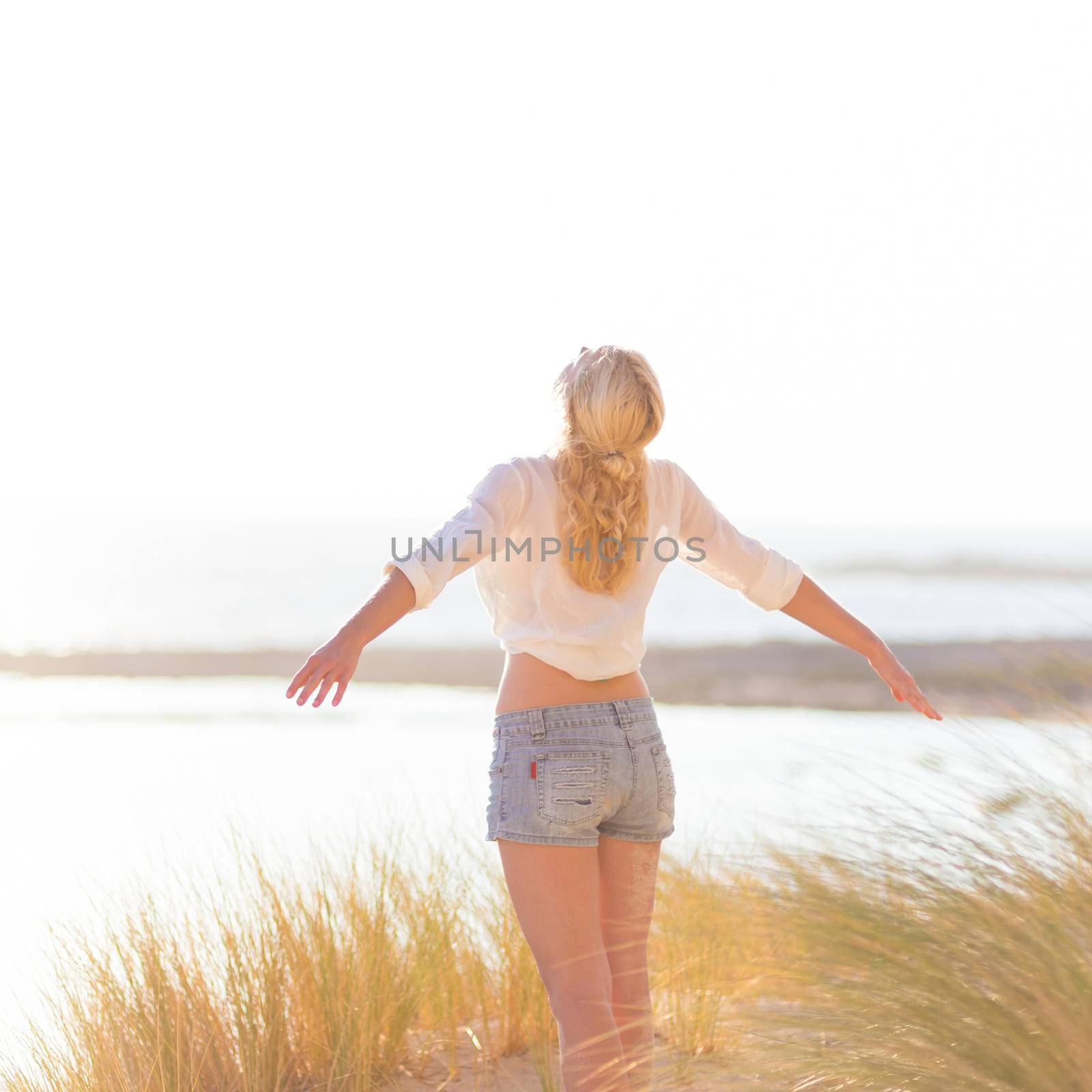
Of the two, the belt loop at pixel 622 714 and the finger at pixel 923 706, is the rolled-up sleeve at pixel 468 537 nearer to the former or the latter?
the belt loop at pixel 622 714

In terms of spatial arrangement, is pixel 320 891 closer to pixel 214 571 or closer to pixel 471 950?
pixel 471 950

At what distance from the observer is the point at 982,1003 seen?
5.87ft

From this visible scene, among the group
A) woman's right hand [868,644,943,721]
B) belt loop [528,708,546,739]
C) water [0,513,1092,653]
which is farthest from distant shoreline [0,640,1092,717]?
belt loop [528,708,546,739]

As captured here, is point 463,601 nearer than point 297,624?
No

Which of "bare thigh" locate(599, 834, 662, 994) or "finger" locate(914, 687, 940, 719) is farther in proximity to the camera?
"finger" locate(914, 687, 940, 719)

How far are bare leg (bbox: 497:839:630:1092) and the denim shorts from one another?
4 cm

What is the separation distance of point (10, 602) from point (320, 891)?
26473 millimetres

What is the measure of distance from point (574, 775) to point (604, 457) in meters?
0.65

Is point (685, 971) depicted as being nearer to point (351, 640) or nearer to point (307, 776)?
point (351, 640)

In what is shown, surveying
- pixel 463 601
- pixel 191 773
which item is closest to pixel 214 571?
pixel 463 601

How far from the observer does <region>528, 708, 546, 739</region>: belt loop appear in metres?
2.35

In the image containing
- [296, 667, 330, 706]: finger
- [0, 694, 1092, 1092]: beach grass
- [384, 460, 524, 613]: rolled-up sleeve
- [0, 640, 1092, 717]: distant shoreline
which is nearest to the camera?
[0, 694, 1092, 1092]: beach grass

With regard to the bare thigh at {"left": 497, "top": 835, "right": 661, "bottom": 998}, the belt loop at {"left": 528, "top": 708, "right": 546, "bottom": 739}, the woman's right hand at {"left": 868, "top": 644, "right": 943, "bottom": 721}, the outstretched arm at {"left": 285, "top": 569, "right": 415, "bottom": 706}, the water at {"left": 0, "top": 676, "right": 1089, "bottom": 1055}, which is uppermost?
the outstretched arm at {"left": 285, "top": 569, "right": 415, "bottom": 706}

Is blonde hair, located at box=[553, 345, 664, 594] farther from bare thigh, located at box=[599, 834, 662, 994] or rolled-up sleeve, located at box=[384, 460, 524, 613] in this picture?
bare thigh, located at box=[599, 834, 662, 994]
